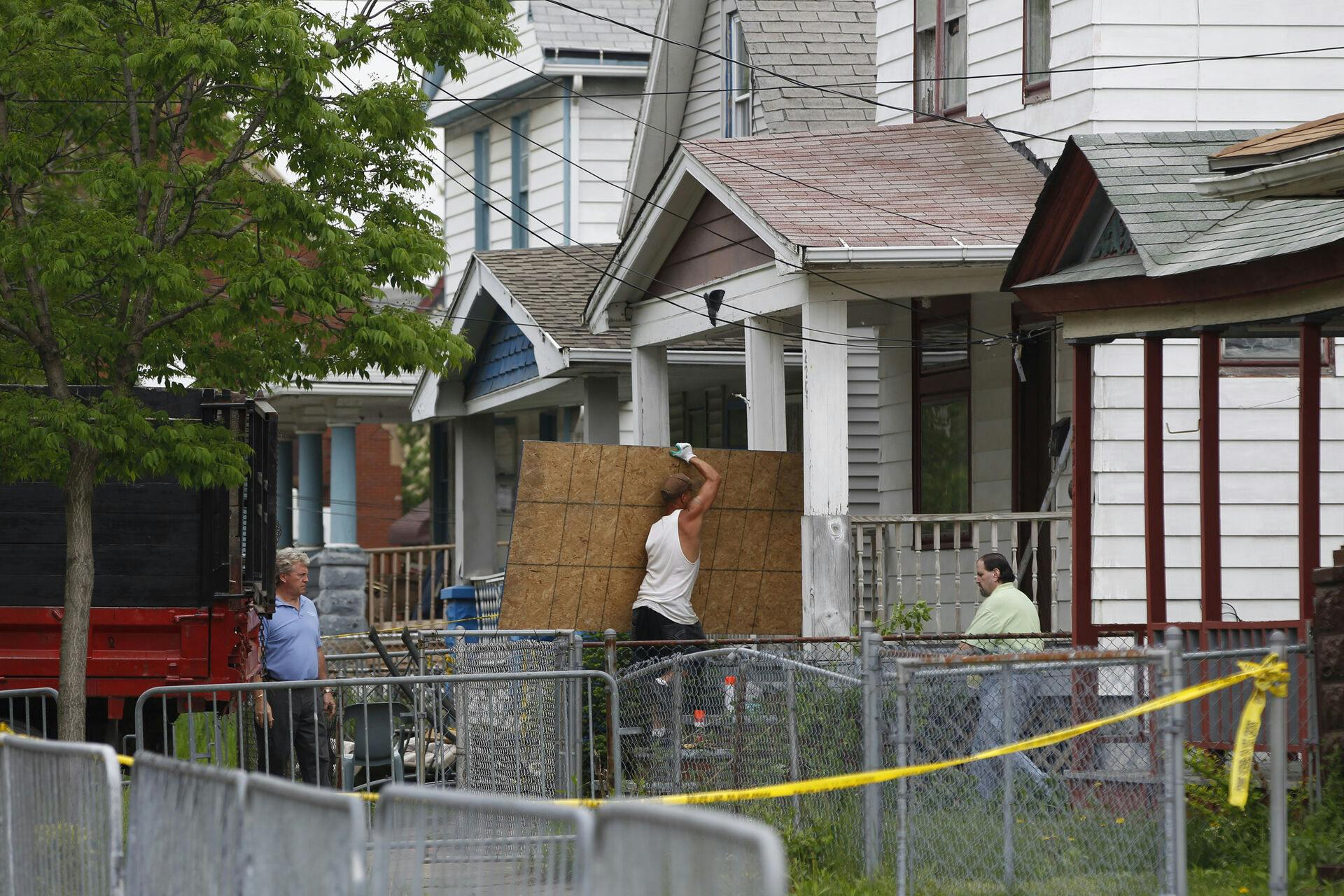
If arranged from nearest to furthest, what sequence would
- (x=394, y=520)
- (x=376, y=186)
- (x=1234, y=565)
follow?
1. (x=376, y=186)
2. (x=1234, y=565)
3. (x=394, y=520)

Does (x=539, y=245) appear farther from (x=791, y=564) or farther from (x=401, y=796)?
(x=401, y=796)

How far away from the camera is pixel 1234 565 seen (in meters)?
13.8

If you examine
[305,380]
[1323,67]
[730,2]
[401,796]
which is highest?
[730,2]

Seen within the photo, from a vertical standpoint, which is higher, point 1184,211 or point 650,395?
point 1184,211

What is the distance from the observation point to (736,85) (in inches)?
792

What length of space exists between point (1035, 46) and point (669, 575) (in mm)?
5632

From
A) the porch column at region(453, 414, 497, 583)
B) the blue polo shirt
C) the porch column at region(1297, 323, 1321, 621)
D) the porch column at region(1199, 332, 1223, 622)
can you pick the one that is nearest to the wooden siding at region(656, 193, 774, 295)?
the blue polo shirt

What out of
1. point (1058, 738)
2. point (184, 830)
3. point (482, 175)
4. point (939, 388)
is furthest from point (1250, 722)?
point (482, 175)

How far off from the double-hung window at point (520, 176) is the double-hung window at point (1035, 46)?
10673 millimetres

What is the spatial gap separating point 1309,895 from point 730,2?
561 inches

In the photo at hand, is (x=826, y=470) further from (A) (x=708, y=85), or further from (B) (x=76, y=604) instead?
(A) (x=708, y=85)

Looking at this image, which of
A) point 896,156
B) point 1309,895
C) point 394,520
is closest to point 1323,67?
point 896,156

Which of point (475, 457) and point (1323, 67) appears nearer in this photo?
point (1323, 67)

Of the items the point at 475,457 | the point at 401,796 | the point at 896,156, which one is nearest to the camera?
the point at 401,796
